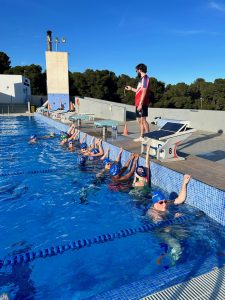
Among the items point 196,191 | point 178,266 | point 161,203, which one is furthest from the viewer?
point 196,191

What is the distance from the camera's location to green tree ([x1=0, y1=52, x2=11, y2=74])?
48719 mm

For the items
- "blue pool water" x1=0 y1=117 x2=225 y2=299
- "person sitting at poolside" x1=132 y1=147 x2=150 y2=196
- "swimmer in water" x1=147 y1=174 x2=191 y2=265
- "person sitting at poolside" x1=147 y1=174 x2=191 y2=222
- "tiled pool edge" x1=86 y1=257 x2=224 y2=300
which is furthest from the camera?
"person sitting at poolside" x1=132 y1=147 x2=150 y2=196

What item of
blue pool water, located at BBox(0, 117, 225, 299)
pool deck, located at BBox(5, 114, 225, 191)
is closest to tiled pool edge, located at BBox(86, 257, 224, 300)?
blue pool water, located at BBox(0, 117, 225, 299)

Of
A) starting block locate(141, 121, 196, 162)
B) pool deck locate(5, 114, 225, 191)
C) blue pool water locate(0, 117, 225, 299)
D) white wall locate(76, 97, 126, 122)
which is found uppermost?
white wall locate(76, 97, 126, 122)

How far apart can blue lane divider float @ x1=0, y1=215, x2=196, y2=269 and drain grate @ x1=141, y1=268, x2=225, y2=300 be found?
1.45m

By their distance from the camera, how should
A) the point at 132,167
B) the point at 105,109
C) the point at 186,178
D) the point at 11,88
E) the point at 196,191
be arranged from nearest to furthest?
the point at 196,191 → the point at 186,178 → the point at 132,167 → the point at 105,109 → the point at 11,88

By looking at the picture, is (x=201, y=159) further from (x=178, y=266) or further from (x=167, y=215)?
(x=178, y=266)

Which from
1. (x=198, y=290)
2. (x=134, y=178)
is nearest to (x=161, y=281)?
(x=198, y=290)

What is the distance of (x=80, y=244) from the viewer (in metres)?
3.57

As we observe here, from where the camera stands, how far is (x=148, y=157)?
5883 mm

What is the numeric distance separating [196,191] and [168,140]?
1.41 m

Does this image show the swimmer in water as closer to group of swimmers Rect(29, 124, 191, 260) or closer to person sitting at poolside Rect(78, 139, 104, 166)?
group of swimmers Rect(29, 124, 191, 260)

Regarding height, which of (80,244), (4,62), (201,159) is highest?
(4,62)

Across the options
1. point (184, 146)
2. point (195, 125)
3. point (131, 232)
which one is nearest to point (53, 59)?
point (195, 125)
